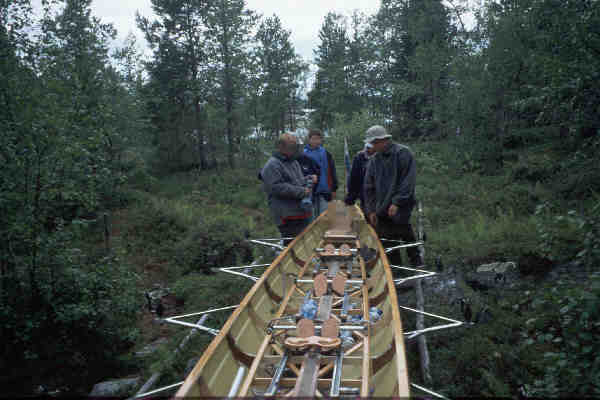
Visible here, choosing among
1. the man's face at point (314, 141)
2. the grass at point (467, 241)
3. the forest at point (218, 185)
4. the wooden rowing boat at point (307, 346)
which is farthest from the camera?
the man's face at point (314, 141)

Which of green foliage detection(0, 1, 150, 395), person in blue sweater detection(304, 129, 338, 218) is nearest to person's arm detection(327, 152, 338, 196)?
person in blue sweater detection(304, 129, 338, 218)

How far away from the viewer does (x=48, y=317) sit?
14.7 feet

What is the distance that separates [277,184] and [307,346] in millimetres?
2415

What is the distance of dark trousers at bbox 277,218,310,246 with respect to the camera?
203 inches

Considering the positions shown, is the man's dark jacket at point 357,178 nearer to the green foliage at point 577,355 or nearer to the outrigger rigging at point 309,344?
the outrigger rigging at point 309,344

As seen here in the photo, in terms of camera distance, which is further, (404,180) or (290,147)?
(290,147)

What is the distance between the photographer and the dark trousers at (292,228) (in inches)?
203

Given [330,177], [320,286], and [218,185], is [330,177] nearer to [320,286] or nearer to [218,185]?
[320,286]

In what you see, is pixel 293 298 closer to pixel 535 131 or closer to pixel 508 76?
pixel 508 76

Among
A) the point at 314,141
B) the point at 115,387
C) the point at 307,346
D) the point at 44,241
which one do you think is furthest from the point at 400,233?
the point at 44,241

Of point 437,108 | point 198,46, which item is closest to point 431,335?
point 437,108

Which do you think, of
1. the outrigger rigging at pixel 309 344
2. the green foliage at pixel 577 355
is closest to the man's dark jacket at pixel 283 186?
the outrigger rigging at pixel 309 344

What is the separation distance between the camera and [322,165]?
6.28m

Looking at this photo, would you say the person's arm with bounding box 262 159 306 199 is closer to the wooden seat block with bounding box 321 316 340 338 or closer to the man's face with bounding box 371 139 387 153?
the man's face with bounding box 371 139 387 153
